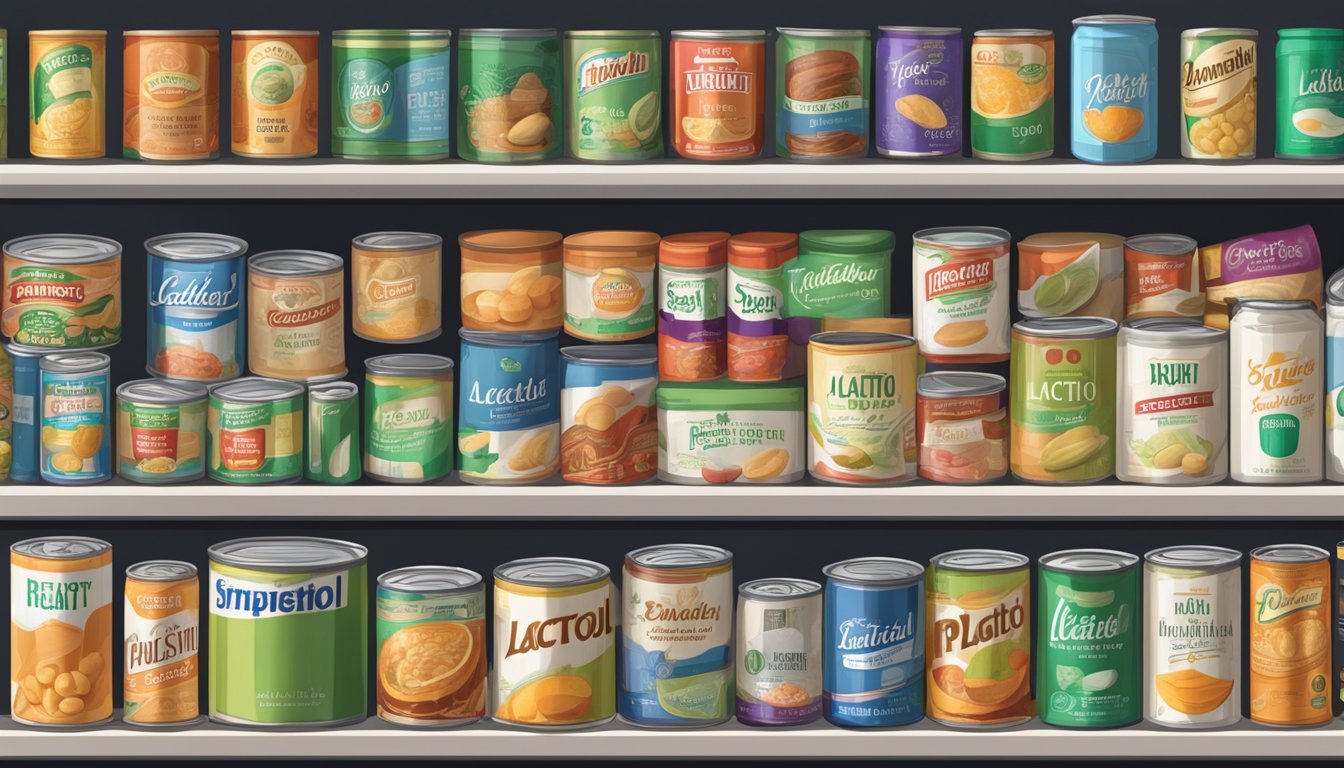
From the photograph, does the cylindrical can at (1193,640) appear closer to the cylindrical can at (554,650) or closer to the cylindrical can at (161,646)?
the cylindrical can at (554,650)

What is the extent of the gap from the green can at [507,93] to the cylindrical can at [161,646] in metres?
0.58

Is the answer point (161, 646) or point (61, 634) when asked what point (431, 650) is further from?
point (61, 634)

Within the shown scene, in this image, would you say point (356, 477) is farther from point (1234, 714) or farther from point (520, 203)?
point (1234, 714)

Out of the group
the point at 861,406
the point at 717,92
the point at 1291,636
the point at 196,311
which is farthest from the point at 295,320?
the point at 1291,636

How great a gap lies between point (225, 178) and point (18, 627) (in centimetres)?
55

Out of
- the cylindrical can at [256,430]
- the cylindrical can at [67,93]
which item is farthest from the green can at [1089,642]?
the cylindrical can at [67,93]

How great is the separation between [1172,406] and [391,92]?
90 centimetres

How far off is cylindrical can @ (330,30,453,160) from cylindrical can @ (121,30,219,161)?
14 cm

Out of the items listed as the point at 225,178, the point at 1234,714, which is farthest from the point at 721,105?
the point at 1234,714

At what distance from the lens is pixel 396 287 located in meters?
1.97

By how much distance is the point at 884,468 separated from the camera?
1.94 m

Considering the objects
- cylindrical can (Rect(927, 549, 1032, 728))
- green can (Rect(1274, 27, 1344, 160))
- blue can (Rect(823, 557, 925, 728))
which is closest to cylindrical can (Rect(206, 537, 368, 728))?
blue can (Rect(823, 557, 925, 728))

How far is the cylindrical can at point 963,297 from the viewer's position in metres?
1.92

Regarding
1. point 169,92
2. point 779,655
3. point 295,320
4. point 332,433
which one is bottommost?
point 779,655
